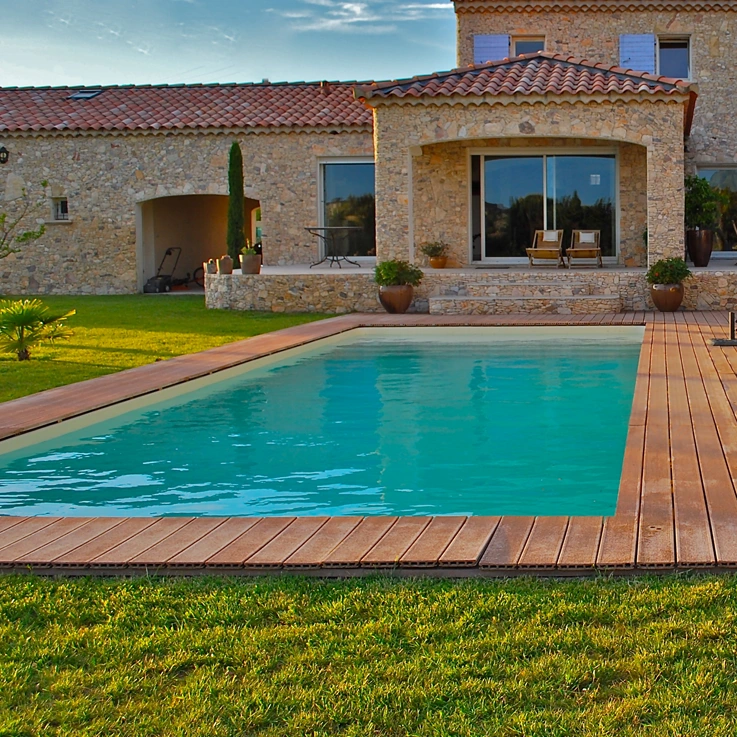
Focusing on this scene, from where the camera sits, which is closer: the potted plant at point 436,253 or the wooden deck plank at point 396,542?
the wooden deck plank at point 396,542

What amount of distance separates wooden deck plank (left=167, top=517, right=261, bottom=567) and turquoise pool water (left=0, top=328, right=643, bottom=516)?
108 centimetres

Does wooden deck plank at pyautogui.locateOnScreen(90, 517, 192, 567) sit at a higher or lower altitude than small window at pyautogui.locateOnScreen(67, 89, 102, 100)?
lower

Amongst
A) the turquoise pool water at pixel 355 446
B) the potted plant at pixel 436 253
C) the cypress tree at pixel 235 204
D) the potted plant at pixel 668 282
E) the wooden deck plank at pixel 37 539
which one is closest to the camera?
the wooden deck plank at pixel 37 539

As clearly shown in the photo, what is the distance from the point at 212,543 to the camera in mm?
4523

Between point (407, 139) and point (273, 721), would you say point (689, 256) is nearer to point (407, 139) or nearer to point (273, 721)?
point (407, 139)

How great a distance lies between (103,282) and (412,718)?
70.1ft

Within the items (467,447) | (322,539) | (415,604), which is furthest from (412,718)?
(467,447)

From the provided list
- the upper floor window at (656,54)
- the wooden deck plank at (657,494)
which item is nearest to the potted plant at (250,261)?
the upper floor window at (656,54)

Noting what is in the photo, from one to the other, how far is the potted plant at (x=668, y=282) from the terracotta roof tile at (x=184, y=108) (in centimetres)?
812

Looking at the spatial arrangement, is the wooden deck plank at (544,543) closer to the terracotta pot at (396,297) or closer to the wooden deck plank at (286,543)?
the wooden deck plank at (286,543)

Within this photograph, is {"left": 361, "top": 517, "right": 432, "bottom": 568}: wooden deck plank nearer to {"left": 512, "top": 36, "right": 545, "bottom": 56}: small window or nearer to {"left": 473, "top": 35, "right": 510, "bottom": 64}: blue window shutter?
{"left": 473, "top": 35, "right": 510, "bottom": 64}: blue window shutter

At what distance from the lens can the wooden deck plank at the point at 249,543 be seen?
4.24 m

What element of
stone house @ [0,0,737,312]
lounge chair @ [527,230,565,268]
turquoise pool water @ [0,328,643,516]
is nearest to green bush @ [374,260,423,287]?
stone house @ [0,0,737,312]

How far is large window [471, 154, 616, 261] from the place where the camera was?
19.6 metres
